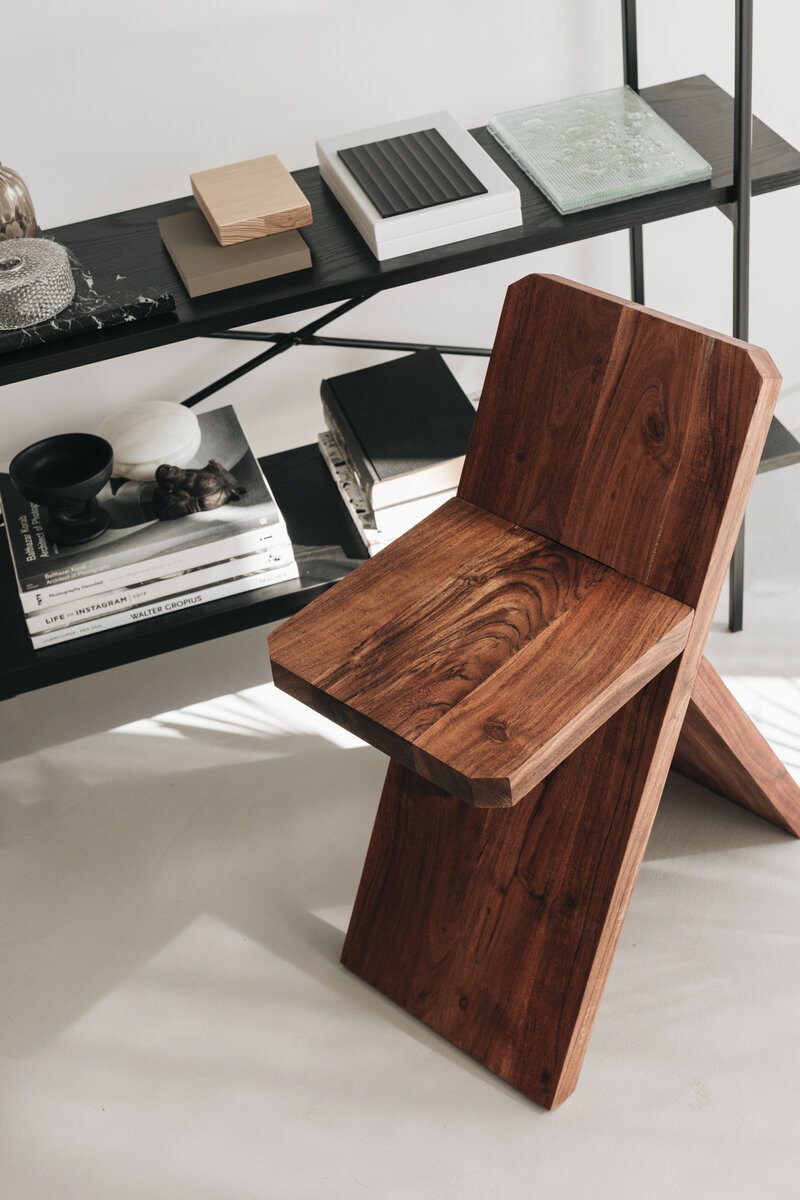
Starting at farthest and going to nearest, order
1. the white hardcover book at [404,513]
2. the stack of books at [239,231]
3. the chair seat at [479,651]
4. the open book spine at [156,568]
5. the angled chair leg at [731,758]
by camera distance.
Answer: the white hardcover book at [404,513] < the open book spine at [156,568] < the stack of books at [239,231] < the angled chair leg at [731,758] < the chair seat at [479,651]

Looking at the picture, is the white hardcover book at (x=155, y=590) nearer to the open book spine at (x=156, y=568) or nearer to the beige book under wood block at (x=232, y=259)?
the open book spine at (x=156, y=568)

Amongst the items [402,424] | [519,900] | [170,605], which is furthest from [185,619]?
[519,900]

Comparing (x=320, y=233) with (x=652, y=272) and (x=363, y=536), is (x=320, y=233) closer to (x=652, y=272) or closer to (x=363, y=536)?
(x=363, y=536)

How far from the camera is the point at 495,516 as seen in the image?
1.43 m

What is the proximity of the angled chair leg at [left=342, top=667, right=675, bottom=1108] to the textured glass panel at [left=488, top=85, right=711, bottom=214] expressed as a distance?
2.43ft

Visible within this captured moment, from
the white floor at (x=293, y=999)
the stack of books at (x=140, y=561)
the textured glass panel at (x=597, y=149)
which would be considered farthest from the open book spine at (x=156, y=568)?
the textured glass panel at (x=597, y=149)

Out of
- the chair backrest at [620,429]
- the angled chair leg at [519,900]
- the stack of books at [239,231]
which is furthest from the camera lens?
the stack of books at [239,231]

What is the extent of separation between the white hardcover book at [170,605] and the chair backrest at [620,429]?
21.8 inches

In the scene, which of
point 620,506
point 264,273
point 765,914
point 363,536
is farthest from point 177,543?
point 765,914

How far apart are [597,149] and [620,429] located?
673 mm

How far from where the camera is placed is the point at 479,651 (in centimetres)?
124

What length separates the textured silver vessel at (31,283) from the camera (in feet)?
5.10

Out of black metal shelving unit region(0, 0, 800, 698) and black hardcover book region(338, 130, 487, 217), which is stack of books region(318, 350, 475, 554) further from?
black hardcover book region(338, 130, 487, 217)

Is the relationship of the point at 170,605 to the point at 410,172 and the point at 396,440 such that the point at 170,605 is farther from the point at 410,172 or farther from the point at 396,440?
the point at 410,172
